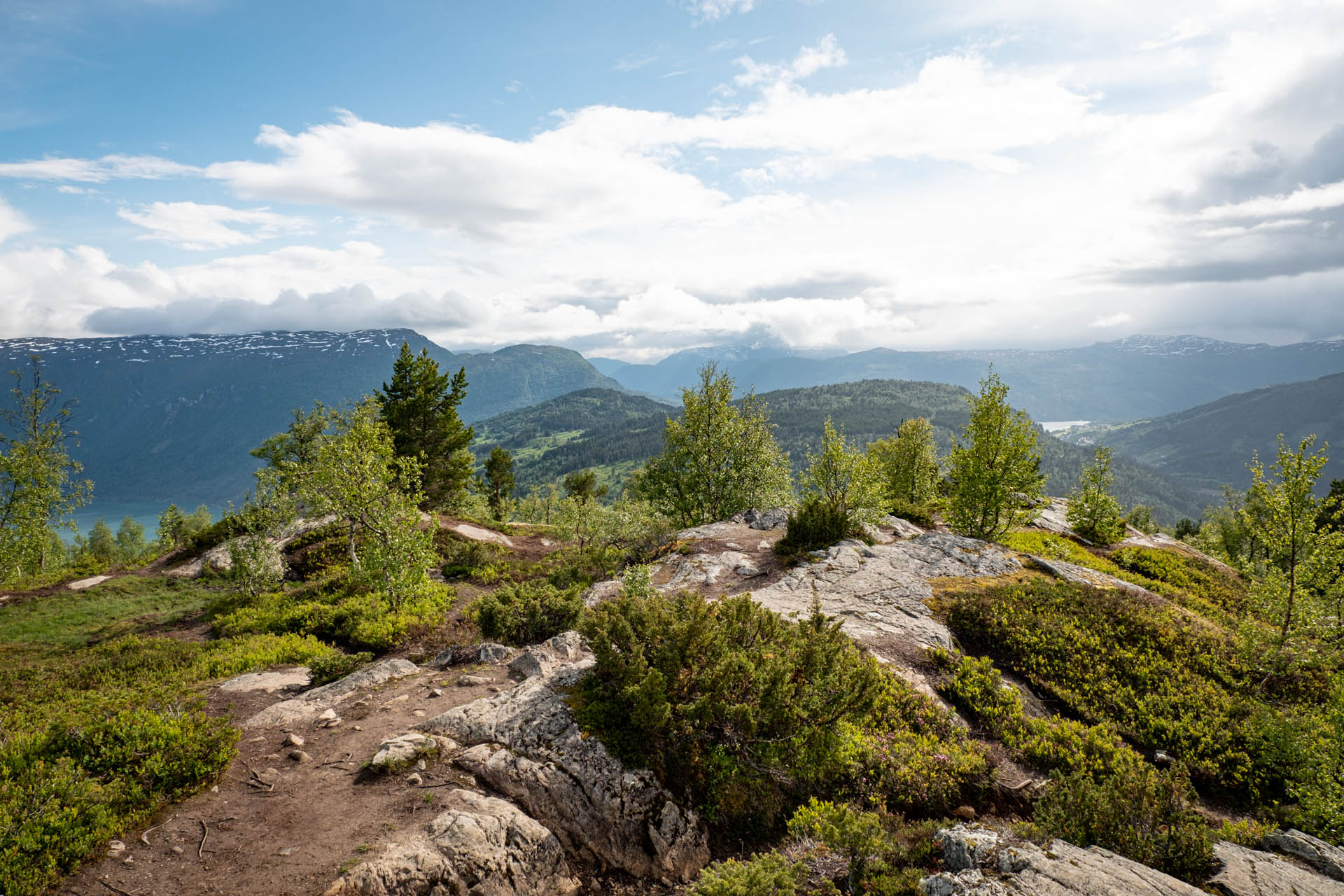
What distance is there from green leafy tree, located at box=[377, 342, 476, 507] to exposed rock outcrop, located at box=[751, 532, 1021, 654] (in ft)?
110

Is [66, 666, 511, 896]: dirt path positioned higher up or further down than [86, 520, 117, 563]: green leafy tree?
higher up

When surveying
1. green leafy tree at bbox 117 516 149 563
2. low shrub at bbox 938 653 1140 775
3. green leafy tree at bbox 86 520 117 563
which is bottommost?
green leafy tree at bbox 117 516 149 563

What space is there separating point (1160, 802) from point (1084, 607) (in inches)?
416

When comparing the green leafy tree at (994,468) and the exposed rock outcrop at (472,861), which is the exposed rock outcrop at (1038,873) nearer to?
the exposed rock outcrop at (472,861)

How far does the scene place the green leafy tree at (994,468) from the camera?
2786 centimetres

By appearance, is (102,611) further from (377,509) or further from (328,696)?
(328,696)

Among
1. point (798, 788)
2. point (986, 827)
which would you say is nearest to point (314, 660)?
point (798, 788)

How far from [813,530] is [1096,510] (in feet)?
81.9

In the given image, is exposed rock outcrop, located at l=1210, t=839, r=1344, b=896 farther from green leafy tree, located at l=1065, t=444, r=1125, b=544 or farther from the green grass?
green leafy tree, located at l=1065, t=444, r=1125, b=544

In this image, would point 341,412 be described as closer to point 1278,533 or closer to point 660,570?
point 660,570

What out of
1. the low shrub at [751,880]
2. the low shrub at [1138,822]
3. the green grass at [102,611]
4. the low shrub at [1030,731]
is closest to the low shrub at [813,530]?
the low shrub at [1030,731]

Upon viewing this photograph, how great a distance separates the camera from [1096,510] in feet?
119

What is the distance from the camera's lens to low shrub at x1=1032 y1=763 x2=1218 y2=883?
24.0ft

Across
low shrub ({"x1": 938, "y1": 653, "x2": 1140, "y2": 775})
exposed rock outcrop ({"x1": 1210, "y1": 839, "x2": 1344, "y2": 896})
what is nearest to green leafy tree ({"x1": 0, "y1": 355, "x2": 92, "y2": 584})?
low shrub ({"x1": 938, "y1": 653, "x2": 1140, "y2": 775})
